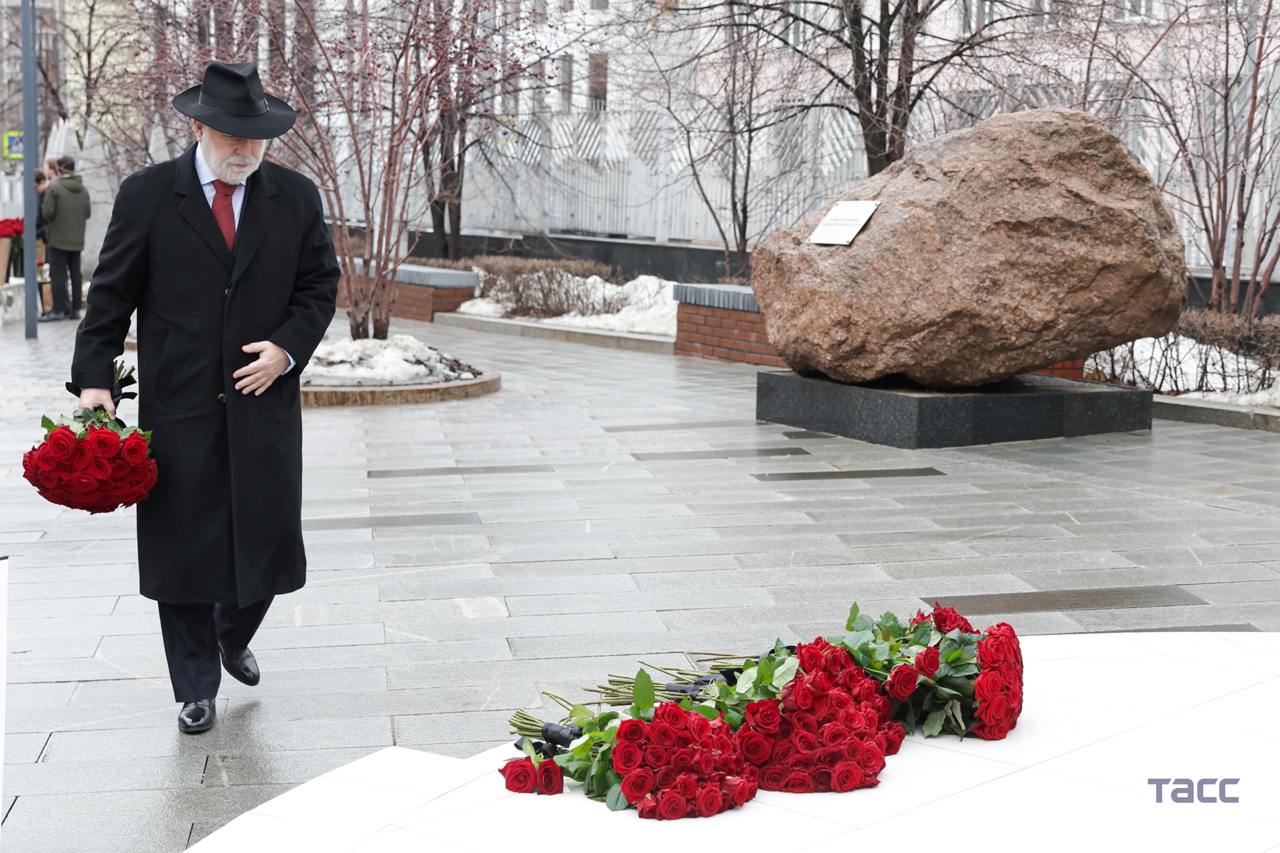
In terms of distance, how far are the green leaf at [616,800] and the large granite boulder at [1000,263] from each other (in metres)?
7.05

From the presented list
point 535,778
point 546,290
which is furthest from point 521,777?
point 546,290

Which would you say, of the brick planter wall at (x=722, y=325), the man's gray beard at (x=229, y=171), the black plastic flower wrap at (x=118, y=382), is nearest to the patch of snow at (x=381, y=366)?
the brick planter wall at (x=722, y=325)

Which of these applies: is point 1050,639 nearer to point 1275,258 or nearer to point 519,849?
point 519,849

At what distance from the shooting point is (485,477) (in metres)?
9.38

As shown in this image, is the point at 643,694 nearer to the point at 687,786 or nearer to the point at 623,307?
the point at 687,786

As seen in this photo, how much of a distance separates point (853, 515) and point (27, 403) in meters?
7.39

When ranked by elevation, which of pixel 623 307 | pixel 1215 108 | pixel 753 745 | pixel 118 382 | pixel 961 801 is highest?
pixel 1215 108

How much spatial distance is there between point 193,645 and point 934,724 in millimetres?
2242

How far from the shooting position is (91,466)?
4.41 m

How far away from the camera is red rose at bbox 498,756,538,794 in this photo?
12.4ft

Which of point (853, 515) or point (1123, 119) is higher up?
point (1123, 119)

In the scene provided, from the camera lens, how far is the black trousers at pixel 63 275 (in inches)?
806

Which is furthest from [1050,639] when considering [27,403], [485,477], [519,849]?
[27,403]

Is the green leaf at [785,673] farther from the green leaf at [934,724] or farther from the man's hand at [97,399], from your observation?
the man's hand at [97,399]
